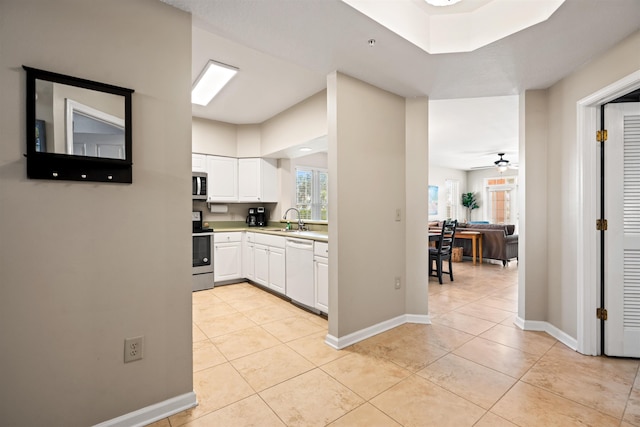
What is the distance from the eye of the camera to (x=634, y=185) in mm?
2357

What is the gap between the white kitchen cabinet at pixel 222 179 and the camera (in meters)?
4.73

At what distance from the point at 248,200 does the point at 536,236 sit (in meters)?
4.00

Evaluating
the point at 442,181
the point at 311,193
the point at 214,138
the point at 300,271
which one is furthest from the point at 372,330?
the point at 442,181

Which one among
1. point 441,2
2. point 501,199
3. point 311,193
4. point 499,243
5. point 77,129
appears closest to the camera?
point 77,129

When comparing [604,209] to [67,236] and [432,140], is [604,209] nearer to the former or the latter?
[67,236]

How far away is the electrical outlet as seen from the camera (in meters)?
1.60

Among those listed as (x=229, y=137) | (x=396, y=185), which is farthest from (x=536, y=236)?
(x=229, y=137)

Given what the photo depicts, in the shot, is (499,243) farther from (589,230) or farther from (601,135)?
(601,135)

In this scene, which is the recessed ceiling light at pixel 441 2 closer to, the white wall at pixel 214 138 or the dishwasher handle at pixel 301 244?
the dishwasher handle at pixel 301 244

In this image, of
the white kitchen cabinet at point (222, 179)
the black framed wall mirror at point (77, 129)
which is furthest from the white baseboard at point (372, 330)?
the white kitchen cabinet at point (222, 179)

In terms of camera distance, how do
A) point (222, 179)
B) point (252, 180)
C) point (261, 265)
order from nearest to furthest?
point (261, 265), point (222, 179), point (252, 180)

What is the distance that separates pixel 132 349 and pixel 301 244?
199 centimetres

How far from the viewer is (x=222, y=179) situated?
4.84m

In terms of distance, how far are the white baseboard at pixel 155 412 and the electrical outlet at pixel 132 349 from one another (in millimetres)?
295
